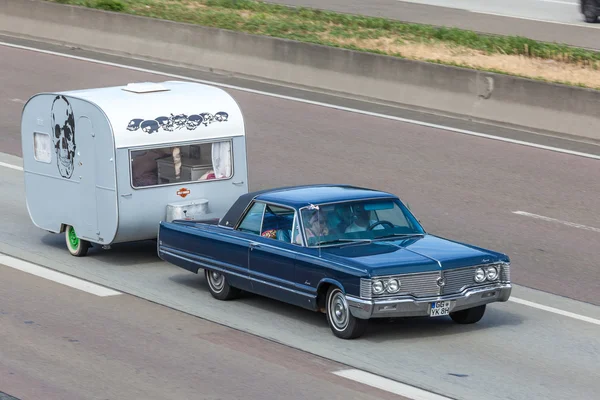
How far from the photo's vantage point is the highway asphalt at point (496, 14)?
3170 cm

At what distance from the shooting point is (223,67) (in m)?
26.6

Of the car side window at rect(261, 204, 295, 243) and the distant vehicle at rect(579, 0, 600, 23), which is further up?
the distant vehicle at rect(579, 0, 600, 23)

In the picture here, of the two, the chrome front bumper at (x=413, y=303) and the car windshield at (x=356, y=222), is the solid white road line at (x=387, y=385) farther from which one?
the car windshield at (x=356, y=222)

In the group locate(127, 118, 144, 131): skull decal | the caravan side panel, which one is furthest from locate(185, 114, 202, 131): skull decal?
the caravan side panel

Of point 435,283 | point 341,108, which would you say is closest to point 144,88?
point 435,283

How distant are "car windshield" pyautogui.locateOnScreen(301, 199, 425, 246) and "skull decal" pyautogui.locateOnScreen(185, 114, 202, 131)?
3.11 meters

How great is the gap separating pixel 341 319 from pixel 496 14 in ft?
85.9

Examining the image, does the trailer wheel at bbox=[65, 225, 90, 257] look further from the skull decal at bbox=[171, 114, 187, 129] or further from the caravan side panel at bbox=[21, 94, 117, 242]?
the skull decal at bbox=[171, 114, 187, 129]

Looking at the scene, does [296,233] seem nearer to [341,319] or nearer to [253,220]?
[253,220]

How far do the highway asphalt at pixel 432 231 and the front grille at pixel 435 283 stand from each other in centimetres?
52

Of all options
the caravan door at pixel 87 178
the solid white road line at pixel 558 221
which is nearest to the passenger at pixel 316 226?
the caravan door at pixel 87 178

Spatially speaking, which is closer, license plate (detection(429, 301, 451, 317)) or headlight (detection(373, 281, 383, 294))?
headlight (detection(373, 281, 383, 294))

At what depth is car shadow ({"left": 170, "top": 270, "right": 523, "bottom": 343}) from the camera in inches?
439

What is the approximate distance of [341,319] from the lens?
429 inches
